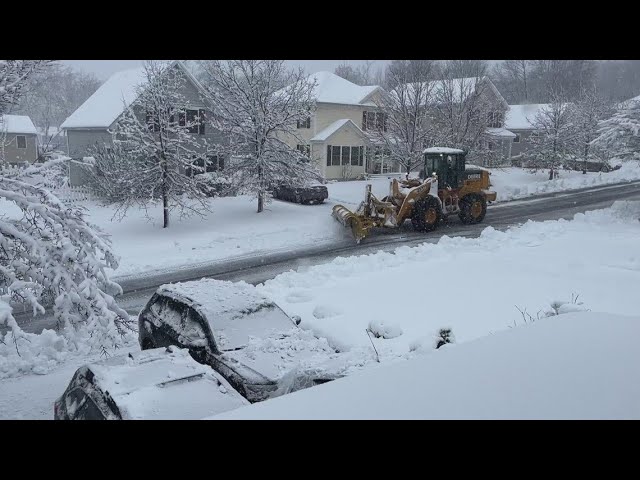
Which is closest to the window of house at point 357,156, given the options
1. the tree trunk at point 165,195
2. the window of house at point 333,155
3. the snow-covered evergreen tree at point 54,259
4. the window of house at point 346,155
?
the window of house at point 346,155

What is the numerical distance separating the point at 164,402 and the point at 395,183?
16037 mm

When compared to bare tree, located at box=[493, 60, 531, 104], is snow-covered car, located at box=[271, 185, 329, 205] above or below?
below

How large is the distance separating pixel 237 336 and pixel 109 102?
1049 inches

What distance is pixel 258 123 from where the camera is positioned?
22.5 m

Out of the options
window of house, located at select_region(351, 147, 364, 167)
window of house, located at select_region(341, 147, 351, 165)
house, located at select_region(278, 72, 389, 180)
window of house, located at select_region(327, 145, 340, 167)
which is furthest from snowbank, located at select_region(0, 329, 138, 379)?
window of house, located at select_region(351, 147, 364, 167)

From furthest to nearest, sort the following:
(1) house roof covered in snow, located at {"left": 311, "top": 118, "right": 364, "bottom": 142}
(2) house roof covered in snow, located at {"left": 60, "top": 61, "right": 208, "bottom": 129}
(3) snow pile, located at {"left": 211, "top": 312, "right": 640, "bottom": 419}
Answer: (1) house roof covered in snow, located at {"left": 311, "top": 118, "right": 364, "bottom": 142}, (2) house roof covered in snow, located at {"left": 60, "top": 61, "right": 208, "bottom": 129}, (3) snow pile, located at {"left": 211, "top": 312, "right": 640, "bottom": 419}

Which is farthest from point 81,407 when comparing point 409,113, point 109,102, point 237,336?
point 109,102

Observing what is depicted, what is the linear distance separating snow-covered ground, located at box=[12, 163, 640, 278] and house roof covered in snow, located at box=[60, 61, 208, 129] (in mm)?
5673

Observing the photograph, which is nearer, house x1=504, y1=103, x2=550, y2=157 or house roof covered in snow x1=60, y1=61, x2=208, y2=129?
house roof covered in snow x1=60, y1=61, x2=208, y2=129

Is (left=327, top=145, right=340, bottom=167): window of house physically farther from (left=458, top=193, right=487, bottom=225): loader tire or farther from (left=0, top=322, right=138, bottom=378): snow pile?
(left=0, top=322, right=138, bottom=378): snow pile

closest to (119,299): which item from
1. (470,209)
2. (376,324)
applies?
(376,324)

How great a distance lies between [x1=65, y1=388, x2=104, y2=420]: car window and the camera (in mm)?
5359

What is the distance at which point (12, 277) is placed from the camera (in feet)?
22.3
